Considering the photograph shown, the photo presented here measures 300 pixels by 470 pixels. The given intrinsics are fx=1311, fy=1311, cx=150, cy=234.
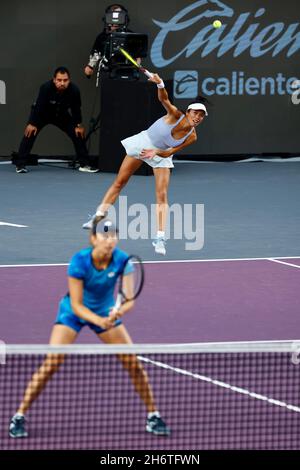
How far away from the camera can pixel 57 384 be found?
8.55 metres

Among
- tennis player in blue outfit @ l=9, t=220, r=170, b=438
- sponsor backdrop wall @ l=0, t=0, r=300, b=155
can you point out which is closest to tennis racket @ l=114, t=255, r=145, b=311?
tennis player in blue outfit @ l=9, t=220, r=170, b=438

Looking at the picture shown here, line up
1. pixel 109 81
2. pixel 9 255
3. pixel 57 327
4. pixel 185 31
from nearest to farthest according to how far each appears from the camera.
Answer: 1. pixel 57 327
2. pixel 9 255
3. pixel 109 81
4. pixel 185 31

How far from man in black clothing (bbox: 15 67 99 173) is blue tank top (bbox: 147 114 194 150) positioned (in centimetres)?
602

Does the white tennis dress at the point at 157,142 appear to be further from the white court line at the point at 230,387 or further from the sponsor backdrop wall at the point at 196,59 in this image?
the sponsor backdrop wall at the point at 196,59

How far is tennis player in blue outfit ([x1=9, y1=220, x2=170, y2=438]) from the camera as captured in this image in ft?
26.3

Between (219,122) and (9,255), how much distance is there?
9.53m

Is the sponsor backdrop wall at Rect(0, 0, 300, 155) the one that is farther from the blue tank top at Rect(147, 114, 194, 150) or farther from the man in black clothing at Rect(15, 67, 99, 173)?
the blue tank top at Rect(147, 114, 194, 150)

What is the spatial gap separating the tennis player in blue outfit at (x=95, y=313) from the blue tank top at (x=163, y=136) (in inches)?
241

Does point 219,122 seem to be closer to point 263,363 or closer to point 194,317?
point 194,317

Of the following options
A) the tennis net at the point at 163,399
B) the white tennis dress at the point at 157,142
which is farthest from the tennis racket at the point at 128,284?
Answer: the white tennis dress at the point at 157,142

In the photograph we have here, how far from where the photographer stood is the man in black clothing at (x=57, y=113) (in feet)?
67.3

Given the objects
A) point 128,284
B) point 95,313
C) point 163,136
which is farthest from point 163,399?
point 163,136

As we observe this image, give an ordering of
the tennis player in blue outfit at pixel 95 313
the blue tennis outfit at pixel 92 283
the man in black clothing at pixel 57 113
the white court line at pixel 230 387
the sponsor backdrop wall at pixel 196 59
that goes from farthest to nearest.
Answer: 1. the sponsor backdrop wall at pixel 196 59
2. the man in black clothing at pixel 57 113
3. the white court line at pixel 230 387
4. the blue tennis outfit at pixel 92 283
5. the tennis player in blue outfit at pixel 95 313
